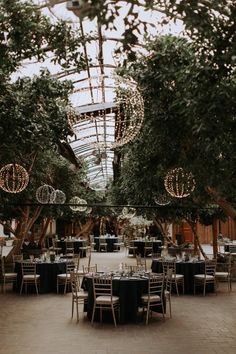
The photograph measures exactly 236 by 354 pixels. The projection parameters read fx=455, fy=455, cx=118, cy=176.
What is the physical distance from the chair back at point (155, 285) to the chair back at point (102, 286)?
0.72 meters

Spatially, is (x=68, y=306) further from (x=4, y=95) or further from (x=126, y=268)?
(x=4, y=95)

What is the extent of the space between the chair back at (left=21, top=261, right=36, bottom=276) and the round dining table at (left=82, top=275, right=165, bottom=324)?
3.21 meters

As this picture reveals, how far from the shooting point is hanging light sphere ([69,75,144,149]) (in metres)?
A: 5.89

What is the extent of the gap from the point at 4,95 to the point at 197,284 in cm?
692

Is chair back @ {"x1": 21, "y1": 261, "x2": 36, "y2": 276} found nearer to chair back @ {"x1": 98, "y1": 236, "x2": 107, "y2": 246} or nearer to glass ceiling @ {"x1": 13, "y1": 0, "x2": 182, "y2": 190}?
glass ceiling @ {"x1": 13, "y1": 0, "x2": 182, "y2": 190}

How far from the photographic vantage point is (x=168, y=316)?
8375 mm

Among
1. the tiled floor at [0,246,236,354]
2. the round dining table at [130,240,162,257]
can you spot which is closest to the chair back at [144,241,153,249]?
the round dining table at [130,240,162,257]

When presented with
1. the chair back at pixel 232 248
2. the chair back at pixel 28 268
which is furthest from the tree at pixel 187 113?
the chair back at pixel 232 248

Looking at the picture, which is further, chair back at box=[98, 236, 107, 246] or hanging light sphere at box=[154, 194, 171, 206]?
chair back at box=[98, 236, 107, 246]

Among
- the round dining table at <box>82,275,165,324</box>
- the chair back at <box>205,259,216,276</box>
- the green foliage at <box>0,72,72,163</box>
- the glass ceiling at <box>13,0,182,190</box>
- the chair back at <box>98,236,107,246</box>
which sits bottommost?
the round dining table at <box>82,275,165,324</box>

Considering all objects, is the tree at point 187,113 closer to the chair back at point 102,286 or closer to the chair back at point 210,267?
the chair back at point 102,286

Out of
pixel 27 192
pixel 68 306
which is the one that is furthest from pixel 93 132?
pixel 68 306

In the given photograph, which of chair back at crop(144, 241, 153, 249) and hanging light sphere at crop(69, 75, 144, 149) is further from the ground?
hanging light sphere at crop(69, 75, 144, 149)

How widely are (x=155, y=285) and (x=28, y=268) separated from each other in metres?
4.03
